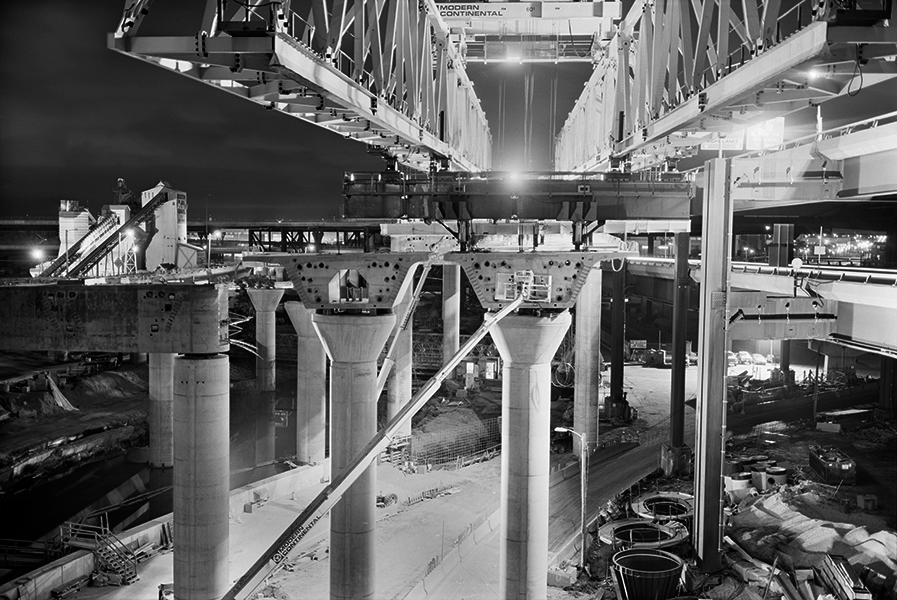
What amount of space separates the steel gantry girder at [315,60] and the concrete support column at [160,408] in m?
20.2

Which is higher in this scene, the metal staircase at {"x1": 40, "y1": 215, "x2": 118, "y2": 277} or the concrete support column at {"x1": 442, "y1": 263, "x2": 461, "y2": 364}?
the metal staircase at {"x1": 40, "y1": 215, "x2": 118, "y2": 277}

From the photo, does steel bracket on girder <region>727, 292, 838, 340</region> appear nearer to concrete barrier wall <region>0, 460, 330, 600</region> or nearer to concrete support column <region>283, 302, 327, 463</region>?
concrete barrier wall <region>0, 460, 330, 600</region>

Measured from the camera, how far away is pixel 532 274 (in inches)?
794

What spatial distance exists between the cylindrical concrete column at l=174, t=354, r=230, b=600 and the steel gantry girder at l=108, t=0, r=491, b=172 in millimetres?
7529

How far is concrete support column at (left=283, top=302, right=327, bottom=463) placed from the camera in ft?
123

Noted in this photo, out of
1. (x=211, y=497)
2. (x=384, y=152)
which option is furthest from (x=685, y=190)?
(x=211, y=497)

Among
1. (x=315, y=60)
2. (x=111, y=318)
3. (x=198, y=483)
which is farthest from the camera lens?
(x=198, y=483)

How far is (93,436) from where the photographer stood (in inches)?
1788

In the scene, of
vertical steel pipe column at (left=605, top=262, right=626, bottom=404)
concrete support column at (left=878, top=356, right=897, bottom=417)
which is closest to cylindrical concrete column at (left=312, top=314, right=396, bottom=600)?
vertical steel pipe column at (left=605, top=262, right=626, bottom=404)

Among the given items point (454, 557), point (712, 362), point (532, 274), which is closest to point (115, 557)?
point (454, 557)

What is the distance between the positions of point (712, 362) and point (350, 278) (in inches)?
443

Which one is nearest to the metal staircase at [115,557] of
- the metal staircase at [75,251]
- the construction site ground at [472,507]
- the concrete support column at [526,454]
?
the construction site ground at [472,507]

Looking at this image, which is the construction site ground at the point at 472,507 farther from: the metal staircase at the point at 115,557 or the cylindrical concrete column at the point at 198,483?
the cylindrical concrete column at the point at 198,483

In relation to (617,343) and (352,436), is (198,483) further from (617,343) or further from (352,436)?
(617,343)
